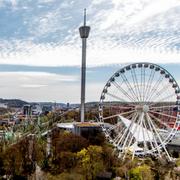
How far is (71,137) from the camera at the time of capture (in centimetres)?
4088

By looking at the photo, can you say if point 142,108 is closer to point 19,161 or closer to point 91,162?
point 91,162

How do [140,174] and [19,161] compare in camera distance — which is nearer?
[140,174]

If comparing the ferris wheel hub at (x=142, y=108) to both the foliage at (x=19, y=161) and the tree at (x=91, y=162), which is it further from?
the foliage at (x=19, y=161)

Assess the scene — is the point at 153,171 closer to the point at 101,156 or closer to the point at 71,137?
the point at 101,156

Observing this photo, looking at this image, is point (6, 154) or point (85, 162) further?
point (6, 154)

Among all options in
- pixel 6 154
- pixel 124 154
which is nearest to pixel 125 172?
pixel 124 154

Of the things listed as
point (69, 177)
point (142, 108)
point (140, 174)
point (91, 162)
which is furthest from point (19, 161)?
point (142, 108)

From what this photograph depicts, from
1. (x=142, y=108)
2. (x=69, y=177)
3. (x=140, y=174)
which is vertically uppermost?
(x=142, y=108)

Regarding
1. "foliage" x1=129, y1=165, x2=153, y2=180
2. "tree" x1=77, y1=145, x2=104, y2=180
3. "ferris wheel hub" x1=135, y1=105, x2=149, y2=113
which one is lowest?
"foliage" x1=129, y1=165, x2=153, y2=180

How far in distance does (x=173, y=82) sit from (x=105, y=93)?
25.9ft

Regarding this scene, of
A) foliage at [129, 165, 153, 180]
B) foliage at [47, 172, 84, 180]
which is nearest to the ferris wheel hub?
foliage at [129, 165, 153, 180]

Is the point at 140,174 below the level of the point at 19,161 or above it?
below

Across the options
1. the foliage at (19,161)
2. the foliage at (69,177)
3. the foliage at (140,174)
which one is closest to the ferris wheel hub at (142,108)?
the foliage at (140,174)

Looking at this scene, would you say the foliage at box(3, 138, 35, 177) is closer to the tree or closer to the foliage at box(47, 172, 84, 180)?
the foliage at box(47, 172, 84, 180)
